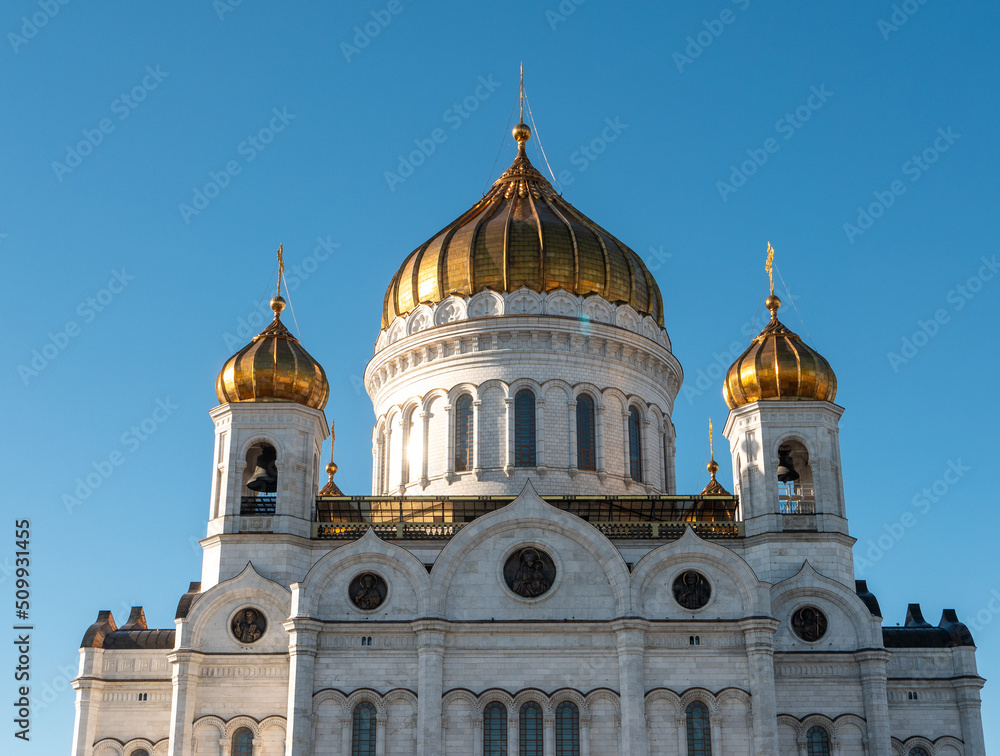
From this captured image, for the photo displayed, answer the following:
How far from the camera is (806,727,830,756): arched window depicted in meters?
26.8

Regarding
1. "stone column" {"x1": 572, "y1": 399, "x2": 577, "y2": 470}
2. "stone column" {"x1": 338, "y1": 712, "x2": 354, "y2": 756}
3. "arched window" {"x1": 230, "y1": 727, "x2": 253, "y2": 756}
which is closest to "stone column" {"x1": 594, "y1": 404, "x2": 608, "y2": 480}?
"stone column" {"x1": 572, "y1": 399, "x2": 577, "y2": 470}

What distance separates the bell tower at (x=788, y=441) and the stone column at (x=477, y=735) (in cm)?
719

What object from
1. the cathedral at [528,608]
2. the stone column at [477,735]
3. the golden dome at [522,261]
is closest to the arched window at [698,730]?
the cathedral at [528,608]

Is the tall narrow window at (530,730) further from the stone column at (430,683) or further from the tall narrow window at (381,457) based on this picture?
the tall narrow window at (381,457)

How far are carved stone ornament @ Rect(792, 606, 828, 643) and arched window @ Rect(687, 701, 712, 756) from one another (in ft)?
9.50

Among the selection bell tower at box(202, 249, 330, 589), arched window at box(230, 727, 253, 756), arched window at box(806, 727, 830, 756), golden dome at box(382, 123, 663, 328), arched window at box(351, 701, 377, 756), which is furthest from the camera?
golden dome at box(382, 123, 663, 328)

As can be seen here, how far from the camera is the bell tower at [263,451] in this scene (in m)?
28.2

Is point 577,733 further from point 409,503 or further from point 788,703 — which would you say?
point 409,503

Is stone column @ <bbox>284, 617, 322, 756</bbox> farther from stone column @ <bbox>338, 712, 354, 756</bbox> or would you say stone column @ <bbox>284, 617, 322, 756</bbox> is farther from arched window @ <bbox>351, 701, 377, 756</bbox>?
arched window @ <bbox>351, 701, 377, 756</bbox>

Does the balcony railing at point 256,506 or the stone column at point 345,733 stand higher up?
the balcony railing at point 256,506

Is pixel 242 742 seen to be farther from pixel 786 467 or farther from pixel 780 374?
pixel 780 374

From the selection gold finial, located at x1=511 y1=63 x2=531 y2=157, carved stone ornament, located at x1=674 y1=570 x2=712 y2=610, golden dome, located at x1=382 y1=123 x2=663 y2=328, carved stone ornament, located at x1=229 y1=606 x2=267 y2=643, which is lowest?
carved stone ornament, located at x1=229 y1=606 x2=267 y2=643

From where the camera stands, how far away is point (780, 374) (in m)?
29.6

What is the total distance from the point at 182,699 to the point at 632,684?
918cm
